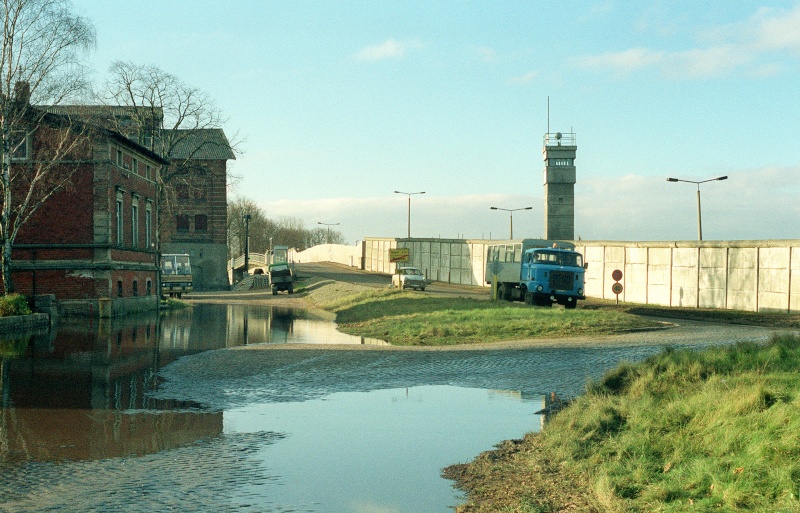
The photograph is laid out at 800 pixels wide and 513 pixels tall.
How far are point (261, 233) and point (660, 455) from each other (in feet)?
442

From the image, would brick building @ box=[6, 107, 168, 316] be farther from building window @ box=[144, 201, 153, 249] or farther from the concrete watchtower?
the concrete watchtower

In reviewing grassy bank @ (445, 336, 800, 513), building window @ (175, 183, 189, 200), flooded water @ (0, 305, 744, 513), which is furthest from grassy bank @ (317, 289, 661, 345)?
building window @ (175, 183, 189, 200)

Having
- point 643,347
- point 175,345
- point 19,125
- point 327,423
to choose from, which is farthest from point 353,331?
point 327,423

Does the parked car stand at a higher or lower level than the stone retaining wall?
higher

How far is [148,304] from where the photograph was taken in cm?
4188

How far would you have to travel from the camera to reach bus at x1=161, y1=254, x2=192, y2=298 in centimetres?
6038

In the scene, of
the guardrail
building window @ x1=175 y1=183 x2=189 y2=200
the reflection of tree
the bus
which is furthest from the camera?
the guardrail

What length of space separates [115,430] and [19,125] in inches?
1007

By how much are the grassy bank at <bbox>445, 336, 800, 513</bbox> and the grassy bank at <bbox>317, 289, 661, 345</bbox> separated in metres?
12.0

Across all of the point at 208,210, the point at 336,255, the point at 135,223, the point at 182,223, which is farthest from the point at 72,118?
the point at 336,255

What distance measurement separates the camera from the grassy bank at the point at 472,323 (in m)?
23.8

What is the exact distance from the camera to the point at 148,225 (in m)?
44.4

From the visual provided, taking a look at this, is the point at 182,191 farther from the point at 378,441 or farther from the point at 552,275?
the point at 378,441

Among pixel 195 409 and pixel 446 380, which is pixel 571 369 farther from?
pixel 195 409
